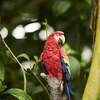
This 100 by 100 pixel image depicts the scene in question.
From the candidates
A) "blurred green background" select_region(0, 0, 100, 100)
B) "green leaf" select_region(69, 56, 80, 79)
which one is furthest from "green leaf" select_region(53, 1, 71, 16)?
"green leaf" select_region(69, 56, 80, 79)

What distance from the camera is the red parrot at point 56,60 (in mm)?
657

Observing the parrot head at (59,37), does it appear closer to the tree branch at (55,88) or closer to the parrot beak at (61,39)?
the parrot beak at (61,39)

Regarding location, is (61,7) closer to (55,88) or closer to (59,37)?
(59,37)

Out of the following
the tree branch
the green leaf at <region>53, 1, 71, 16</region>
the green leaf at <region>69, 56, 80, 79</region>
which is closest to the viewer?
the tree branch

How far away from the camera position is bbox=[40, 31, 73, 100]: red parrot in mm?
657

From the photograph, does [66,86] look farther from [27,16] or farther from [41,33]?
[27,16]

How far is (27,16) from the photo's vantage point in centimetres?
134

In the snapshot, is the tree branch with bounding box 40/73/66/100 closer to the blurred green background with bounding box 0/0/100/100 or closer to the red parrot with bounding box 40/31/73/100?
the red parrot with bounding box 40/31/73/100

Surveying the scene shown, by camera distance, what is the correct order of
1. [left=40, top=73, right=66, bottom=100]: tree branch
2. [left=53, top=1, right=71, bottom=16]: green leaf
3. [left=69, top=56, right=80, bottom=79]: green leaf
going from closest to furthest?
[left=40, top=73, right=66, bottom=100]: tree branch
[left=69, top=56, right=80, bottom=79]: green leaf
[left=53, top=1, right=71, bottom=16]: green leaf

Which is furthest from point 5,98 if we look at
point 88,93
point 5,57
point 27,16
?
point 27,16

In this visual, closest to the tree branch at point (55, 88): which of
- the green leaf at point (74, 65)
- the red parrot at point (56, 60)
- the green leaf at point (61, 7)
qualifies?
the red parrot at point (56, 60)

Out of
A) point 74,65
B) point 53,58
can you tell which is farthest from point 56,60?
point 74,65

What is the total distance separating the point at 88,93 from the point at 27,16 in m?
0.81

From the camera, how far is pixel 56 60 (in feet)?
2.17
